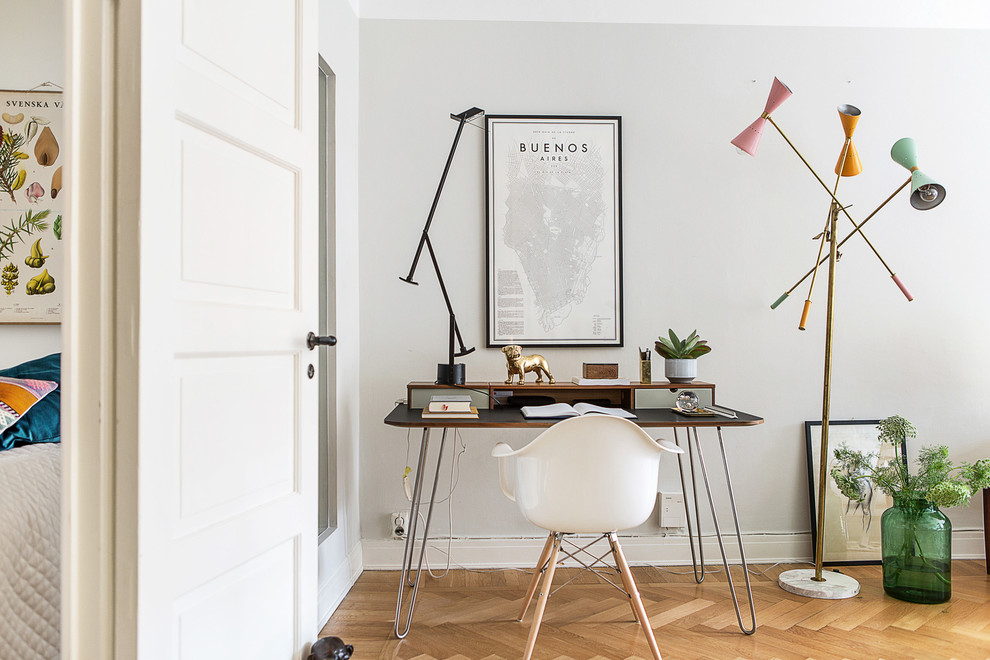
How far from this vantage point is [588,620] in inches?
88.2

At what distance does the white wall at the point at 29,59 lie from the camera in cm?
208

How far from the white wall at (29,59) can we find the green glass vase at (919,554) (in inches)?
127

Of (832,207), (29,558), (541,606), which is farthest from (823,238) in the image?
(29,558)

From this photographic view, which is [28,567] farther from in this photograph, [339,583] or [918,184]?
[918,184]

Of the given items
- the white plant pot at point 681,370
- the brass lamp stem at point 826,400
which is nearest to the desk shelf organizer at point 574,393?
the white plant pot at point 681,370

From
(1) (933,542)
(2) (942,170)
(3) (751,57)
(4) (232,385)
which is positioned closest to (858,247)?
(2) (942,170)

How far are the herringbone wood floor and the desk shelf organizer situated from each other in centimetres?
75

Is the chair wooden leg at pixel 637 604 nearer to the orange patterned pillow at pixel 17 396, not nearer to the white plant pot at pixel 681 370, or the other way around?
the white plant pot at pixel 681 370

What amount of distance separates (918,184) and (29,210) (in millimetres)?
3158

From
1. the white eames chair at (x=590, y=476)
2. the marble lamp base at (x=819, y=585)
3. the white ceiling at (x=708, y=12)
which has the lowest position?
the marble lamp base at (x=819, y=585)

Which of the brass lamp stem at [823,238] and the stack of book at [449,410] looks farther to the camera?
the brass lamp stem at [823,238]

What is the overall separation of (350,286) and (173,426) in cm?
150

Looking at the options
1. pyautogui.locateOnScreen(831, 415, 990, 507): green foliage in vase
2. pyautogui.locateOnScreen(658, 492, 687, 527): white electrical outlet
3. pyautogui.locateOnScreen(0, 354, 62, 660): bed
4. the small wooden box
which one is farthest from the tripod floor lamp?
pyautogui.locateOnScreen(0, 354, 62, 660): bed

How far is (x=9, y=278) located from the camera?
6.81 ft
